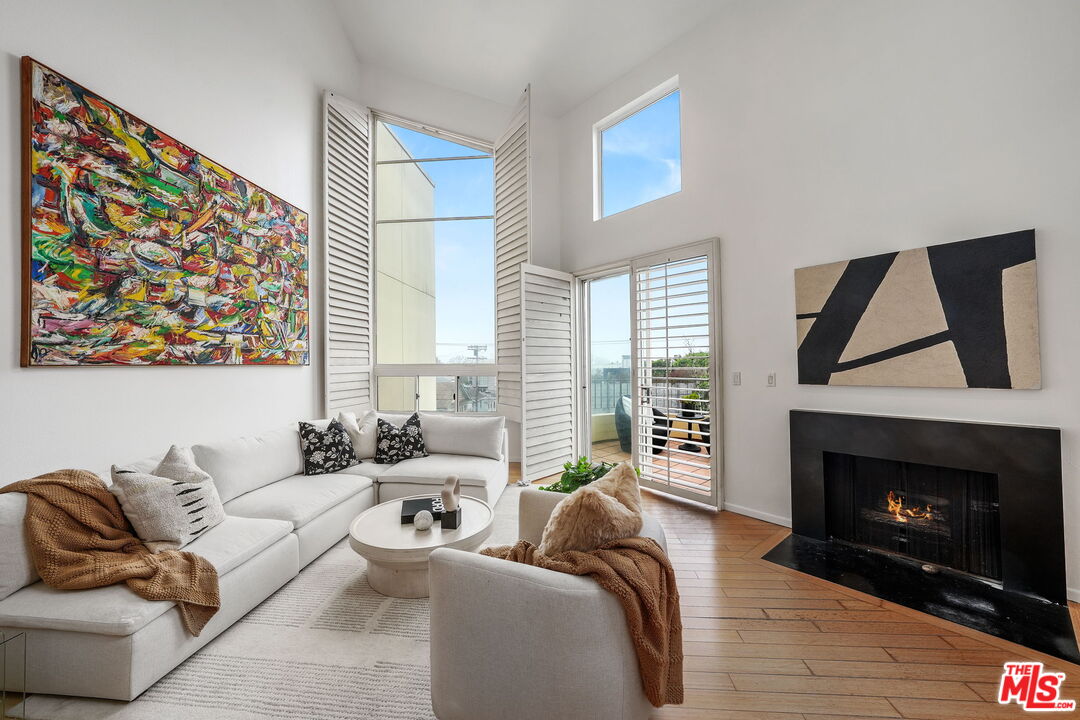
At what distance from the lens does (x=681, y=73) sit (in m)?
3.82

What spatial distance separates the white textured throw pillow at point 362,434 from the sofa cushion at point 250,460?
1.39ft

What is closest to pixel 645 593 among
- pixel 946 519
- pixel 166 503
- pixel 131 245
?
pixel 166 503

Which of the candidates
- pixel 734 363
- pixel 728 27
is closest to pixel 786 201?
pixel 734 363

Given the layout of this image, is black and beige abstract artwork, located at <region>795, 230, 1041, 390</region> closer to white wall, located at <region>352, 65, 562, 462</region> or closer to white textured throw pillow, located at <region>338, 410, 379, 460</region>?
white wall, located at <region>352, 65, 562, 462</region>

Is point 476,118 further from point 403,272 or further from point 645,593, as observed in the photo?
point 645,593

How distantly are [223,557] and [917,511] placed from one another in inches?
142

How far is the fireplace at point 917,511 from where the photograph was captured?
236cm

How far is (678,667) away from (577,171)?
454cm

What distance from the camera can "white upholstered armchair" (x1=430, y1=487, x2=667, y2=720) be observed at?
1.21 metres

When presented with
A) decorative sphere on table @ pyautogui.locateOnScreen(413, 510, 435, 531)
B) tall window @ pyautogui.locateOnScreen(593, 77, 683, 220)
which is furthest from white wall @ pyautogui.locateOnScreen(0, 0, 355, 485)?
tall window @ pyautogui.locateOnScreen(593, 77, 683, 220)

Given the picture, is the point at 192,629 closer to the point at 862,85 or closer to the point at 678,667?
the point at 678,667

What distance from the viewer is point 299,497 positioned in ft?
8.96

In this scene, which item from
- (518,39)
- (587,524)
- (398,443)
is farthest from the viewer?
(518,39)

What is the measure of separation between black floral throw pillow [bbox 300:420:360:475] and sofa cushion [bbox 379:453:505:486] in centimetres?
35
